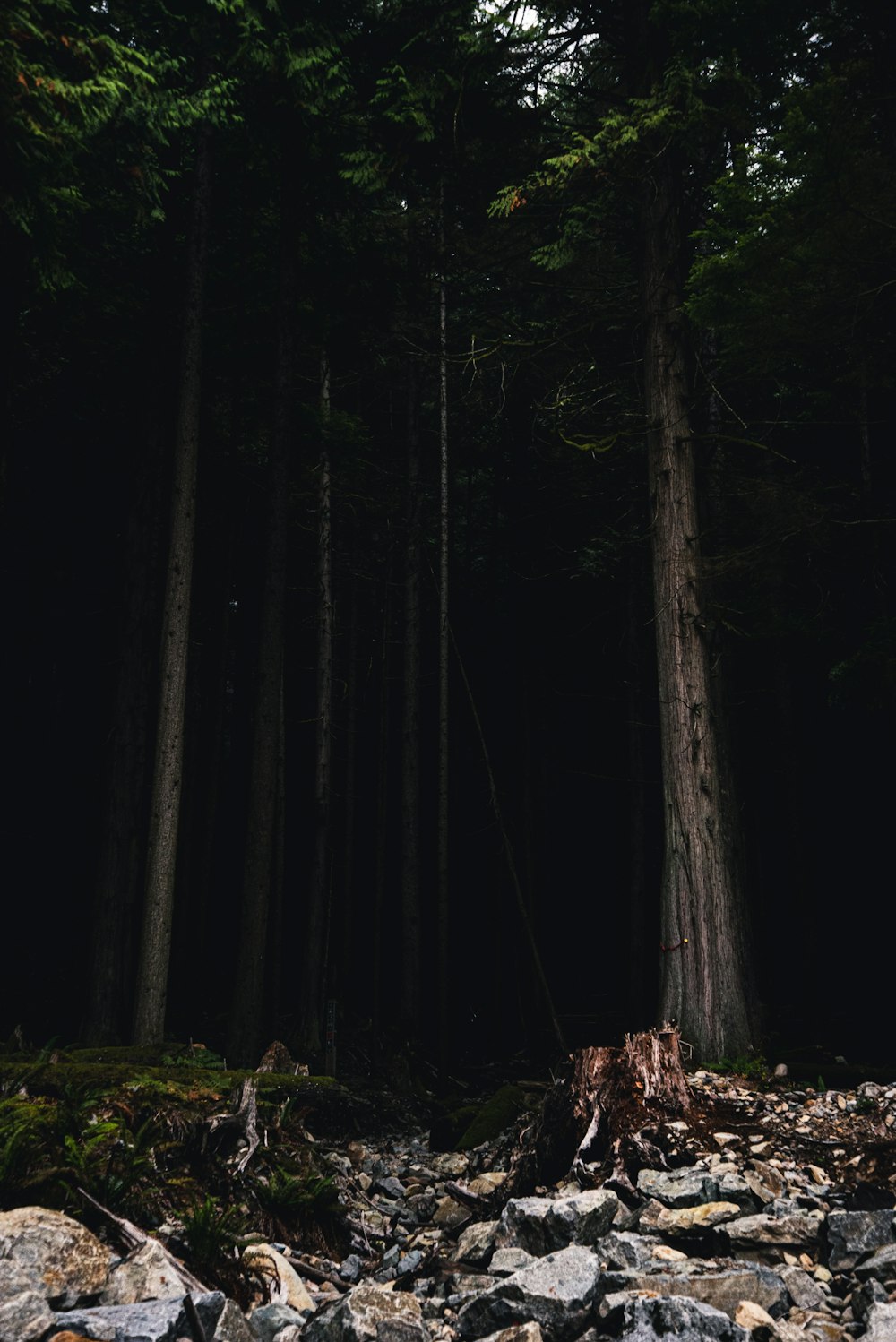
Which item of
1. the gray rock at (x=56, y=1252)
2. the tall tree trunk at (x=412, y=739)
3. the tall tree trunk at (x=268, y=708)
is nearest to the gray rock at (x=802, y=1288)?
the gray rock at (x=56, y=1252)

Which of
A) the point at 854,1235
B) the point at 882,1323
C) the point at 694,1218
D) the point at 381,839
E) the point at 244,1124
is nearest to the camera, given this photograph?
the point at 882,1323

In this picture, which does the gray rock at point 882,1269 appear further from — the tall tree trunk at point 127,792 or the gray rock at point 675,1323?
the tall tree trunk at point 127,792

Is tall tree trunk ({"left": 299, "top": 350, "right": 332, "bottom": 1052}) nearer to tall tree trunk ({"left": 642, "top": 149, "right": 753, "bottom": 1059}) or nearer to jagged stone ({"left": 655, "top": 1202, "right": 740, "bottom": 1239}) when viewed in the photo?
tall tree trunk ({"left": 642, "top": 149, "right": 753, "bottom": 1059})

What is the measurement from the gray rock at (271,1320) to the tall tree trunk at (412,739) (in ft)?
42.7

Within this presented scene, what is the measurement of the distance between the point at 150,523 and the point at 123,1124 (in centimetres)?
949

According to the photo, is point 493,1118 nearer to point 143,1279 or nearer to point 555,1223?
point 555,1223

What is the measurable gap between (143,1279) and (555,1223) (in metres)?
1.95

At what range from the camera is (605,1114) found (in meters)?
5.73

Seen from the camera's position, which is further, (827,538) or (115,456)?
(115,456)

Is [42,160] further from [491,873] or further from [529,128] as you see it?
[491,873]

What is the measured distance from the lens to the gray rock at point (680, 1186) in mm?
4492

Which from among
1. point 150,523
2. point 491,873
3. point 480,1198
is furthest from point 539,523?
point 480,1198

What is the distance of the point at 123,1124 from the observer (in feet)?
15.5

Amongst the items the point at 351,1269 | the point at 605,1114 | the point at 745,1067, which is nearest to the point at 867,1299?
the point at 351,1269
